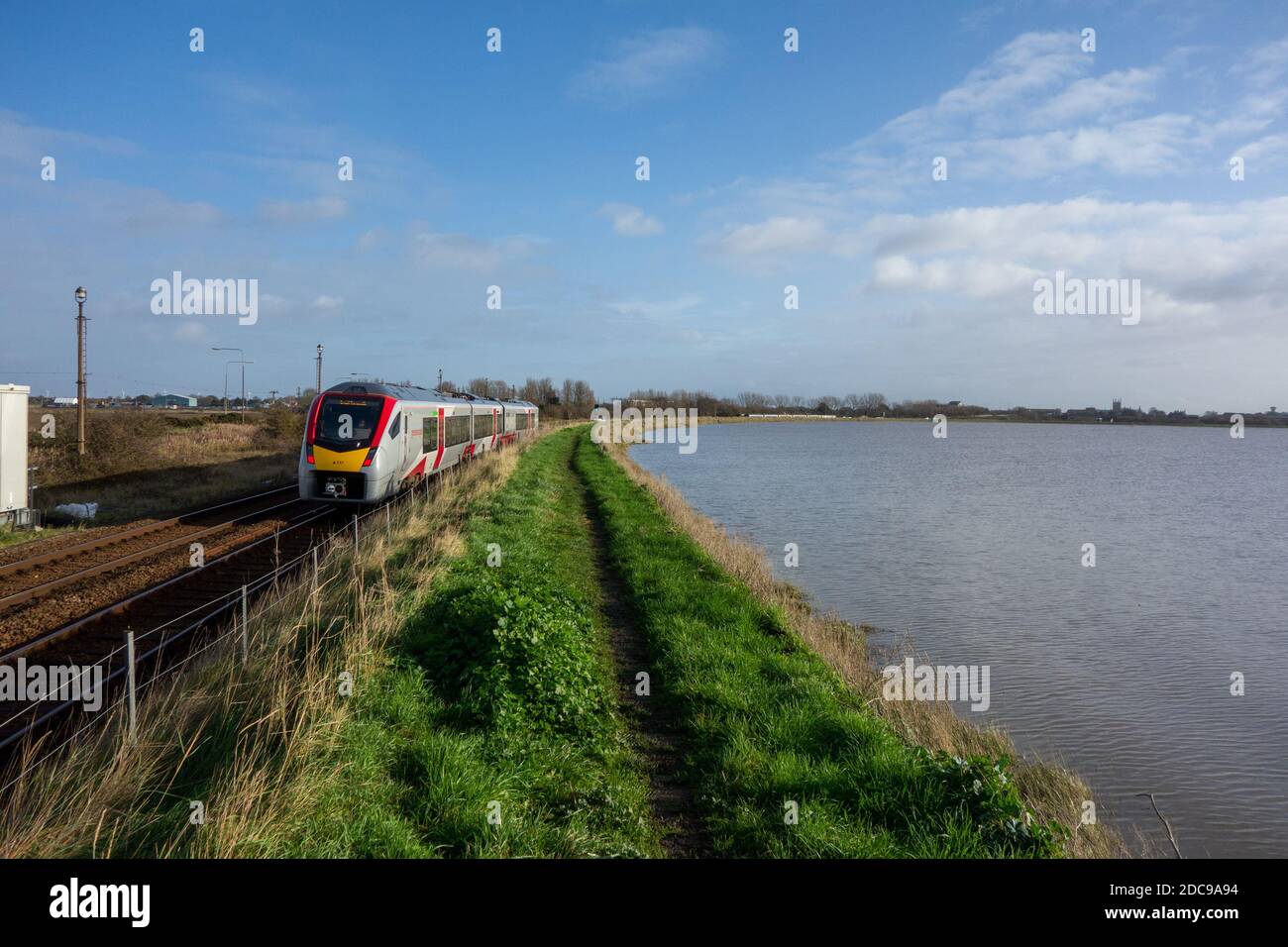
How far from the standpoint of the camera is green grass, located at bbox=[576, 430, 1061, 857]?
482 cm

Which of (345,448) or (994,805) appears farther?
(345,448)

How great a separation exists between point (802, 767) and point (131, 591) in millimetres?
10192

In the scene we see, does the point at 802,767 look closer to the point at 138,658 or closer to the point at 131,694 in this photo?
the point at 131,694

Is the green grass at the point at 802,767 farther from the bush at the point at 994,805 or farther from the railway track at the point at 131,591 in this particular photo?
the railway track at the point at 131,591

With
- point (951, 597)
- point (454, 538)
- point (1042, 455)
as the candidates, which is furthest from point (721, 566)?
point (1042, 455)

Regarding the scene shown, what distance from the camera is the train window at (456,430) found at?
1006 inches

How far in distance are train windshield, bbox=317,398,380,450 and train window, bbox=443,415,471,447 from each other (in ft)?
21.7

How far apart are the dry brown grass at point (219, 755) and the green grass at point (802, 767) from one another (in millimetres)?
2540

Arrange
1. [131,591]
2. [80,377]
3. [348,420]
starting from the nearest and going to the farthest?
[131,591], [348,420], [80,377]

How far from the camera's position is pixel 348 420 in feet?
59.6

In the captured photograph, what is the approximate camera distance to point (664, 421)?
4547 inches

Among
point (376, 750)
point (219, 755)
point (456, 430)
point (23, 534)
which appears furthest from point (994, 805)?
point (456, 430)
